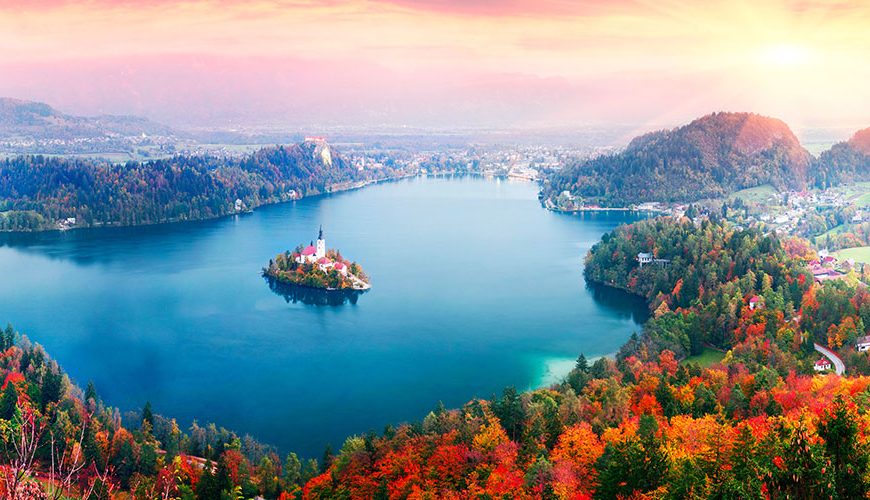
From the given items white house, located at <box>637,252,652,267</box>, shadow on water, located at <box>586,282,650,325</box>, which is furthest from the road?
white house, located at <box>637,252,652,267</box>

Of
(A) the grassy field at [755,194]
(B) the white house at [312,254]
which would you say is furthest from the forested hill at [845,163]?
(B) the white house at [312,254]

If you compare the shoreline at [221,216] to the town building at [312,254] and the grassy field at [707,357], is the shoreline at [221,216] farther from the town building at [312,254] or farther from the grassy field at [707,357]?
the grassy field at [707,357]

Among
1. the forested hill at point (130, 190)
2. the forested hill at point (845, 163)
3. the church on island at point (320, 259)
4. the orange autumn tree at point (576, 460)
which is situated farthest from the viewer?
the forested hill at point (845, 163)

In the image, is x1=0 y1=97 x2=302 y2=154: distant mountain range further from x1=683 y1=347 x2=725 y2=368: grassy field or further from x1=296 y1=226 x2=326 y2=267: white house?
x1=683 y1=347 x2=725 y2=368: grassy field

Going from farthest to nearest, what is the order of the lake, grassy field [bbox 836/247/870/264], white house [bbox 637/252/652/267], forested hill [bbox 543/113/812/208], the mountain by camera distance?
1. the mountain
2. forested hill [bbox 543/113/812/208]
3. grassy field [bbox 836/247/870/264]
4. white house [bbox 637/252/652/267]
5. the lake

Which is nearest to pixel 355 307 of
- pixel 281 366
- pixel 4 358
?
pixel 281 366

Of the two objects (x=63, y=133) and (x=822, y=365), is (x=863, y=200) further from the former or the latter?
(x=63, y=133)
